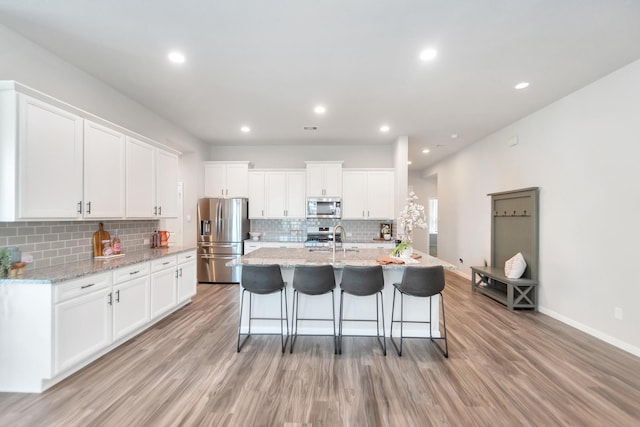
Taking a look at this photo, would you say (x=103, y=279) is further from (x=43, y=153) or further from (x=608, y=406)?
(x=608, y=406)

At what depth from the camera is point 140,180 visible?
11.4 feet

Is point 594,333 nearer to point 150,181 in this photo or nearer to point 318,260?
point 318,260

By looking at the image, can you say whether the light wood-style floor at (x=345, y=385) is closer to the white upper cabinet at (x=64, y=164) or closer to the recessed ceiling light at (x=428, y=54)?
the white upper cabinet at (x=64, y=164)

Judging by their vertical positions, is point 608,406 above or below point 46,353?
below

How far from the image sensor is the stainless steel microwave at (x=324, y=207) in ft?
18.7

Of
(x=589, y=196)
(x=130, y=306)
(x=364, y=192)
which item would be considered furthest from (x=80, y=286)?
(x=589, y=196)

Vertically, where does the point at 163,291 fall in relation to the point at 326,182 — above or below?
below

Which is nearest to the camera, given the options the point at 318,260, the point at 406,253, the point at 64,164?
the point at 64,164

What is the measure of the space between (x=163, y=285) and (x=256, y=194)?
2812 millimetres

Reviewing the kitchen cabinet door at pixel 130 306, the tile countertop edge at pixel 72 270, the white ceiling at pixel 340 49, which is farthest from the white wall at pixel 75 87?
the kitchen cabinet door at pixel 130 306

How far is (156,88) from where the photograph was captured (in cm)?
341

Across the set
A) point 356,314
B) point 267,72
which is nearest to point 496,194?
point 356,314

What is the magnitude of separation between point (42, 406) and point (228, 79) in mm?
3390

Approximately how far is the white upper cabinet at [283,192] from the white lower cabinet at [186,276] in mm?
2082
